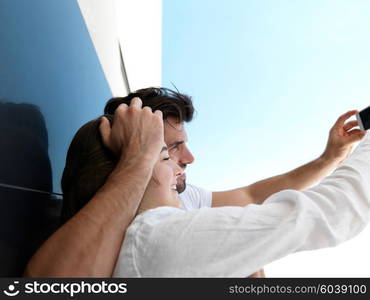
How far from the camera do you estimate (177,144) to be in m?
1.05

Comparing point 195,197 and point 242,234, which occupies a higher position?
point 242,234

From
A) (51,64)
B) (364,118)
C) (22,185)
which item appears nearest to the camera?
(22,185)

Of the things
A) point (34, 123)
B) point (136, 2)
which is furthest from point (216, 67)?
point (34, 123)

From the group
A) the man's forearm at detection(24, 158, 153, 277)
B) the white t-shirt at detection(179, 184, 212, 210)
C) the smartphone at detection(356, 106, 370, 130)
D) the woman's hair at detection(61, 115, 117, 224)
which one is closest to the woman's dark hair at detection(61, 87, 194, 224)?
the woman's hair at detection(61, 115, 117, 224)

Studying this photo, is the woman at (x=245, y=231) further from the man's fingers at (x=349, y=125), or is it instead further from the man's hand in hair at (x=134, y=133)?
the man's fingers at (x=349, y=125)

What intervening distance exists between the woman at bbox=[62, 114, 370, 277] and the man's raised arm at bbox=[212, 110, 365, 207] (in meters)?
0.64

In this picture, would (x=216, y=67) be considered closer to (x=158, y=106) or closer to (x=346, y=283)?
(x=158, y=106)

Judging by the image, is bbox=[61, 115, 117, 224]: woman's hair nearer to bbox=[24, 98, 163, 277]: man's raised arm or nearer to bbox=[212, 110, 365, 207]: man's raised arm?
bbox=[24, 98, 163, 277]: man's raised arm

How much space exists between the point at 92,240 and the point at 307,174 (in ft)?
3.61

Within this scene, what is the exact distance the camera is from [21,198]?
1.99 ft

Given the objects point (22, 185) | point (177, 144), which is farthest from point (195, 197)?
point (22, 185)

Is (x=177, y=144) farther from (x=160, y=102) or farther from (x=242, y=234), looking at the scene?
(x=242, y=234)

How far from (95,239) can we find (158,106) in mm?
580

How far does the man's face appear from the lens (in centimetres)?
103
